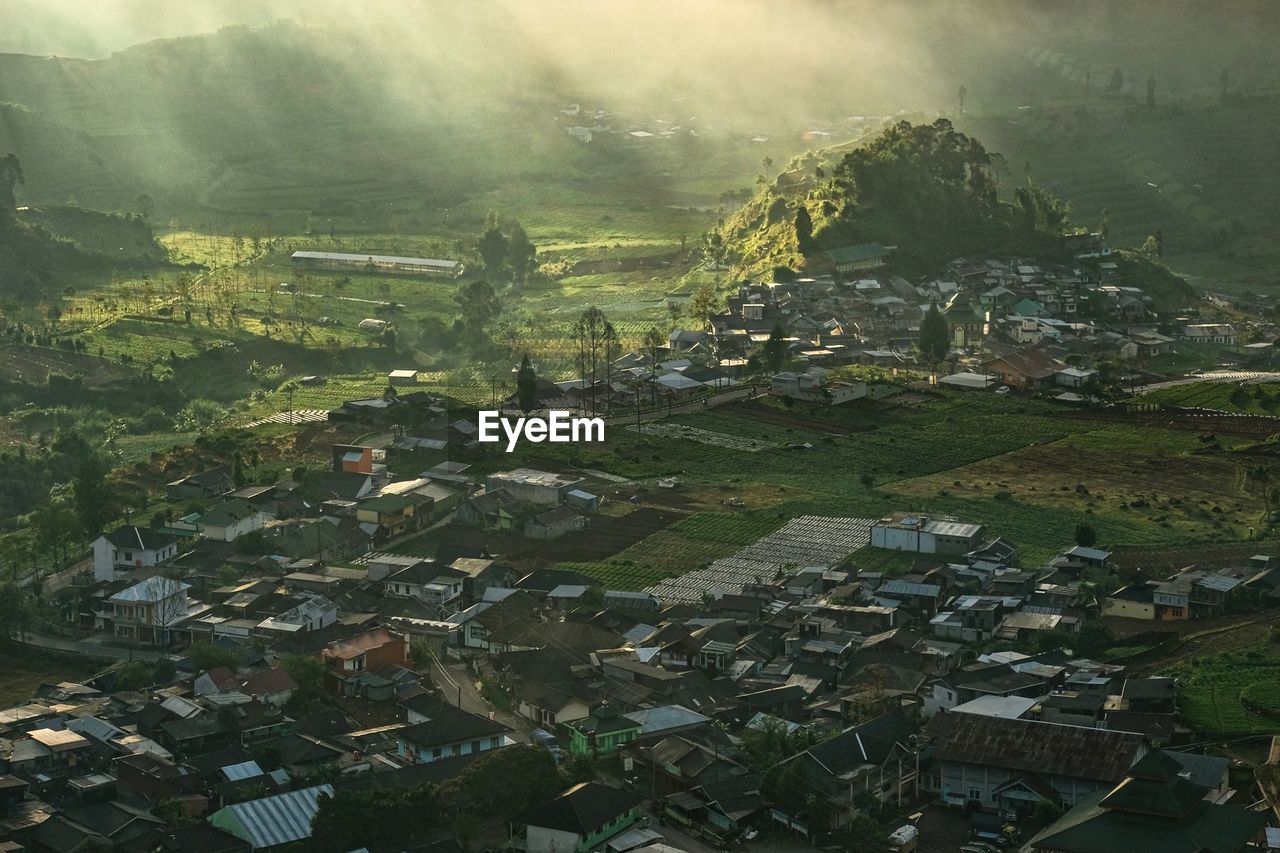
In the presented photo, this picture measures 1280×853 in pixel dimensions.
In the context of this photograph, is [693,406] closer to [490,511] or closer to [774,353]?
[774,353]

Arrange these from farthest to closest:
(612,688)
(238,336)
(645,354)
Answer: (238,336) < (645,354) < (612,688)

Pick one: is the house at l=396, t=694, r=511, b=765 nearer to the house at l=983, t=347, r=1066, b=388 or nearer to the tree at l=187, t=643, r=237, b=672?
the tree at l=187, t=643, r=237, b=672

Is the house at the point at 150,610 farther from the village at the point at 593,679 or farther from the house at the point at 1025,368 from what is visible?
the house at the point at 1025,368

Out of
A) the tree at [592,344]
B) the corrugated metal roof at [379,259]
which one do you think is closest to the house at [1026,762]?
the tree at [592,344]

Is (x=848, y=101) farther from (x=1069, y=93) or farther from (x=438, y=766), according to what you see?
(x=438, y=766)

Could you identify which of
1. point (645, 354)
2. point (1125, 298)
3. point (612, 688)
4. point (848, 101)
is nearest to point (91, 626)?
point (612, 688)

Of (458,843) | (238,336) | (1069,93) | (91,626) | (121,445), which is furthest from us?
(1069,93)
